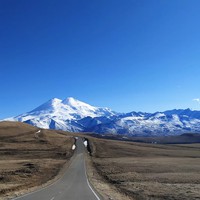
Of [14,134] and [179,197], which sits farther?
[14,134]

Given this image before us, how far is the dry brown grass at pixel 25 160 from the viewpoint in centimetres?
4131

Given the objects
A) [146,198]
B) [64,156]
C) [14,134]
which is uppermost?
[14,134]

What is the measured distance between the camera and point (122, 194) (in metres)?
31.6

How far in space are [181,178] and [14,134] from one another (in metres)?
95.8

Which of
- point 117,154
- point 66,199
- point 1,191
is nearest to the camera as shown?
point 66,199

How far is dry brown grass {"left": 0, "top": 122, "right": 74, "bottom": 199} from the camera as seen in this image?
41.3m

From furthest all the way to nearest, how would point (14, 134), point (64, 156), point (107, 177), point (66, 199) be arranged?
point (14, 134) < point (64, 156) < point (107, 177) < point (66, 199)

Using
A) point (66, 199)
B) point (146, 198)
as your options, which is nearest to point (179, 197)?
point (146, 198)

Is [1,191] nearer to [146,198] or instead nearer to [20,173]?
[146,198]

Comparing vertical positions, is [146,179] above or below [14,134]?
below

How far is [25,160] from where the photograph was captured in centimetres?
7419

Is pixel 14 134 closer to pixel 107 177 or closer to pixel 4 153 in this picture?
pixel 4 153

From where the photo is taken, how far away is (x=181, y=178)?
138 ft

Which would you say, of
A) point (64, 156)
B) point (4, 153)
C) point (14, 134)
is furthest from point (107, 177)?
point (14, 134)
